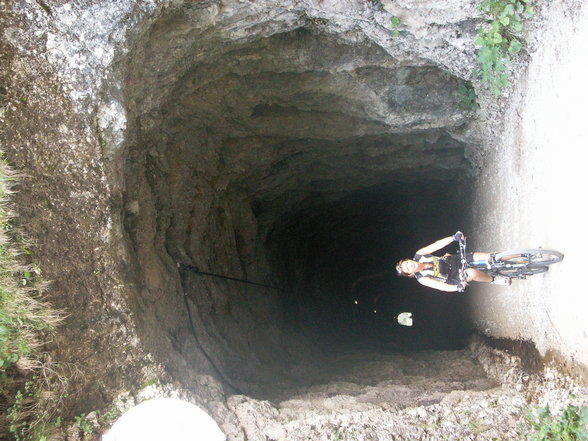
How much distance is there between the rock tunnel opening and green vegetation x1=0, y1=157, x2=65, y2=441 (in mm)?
821

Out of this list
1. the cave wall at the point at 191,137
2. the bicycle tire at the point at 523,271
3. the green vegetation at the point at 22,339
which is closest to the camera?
the green vegetation at the point at 22,339

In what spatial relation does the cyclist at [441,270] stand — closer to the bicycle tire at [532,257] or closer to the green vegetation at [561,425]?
the bicycle tire at [532,257]

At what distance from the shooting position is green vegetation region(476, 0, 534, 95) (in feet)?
14.3

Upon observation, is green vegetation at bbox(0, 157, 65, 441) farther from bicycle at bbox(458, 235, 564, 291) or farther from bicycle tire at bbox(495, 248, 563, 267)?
bicycle tire at bbox(495, 248, 563, 267)

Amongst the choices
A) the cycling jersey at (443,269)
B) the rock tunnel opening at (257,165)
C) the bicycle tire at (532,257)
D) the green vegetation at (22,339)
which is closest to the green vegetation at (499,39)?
the rock tunnel opening at (257,165)

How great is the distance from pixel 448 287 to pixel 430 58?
244 cm

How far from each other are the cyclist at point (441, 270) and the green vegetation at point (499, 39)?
1.78 m

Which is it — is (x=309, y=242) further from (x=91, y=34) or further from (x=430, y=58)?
(x=91, y=34)

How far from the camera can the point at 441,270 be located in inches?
204

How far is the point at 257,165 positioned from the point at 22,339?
4160 millimetres

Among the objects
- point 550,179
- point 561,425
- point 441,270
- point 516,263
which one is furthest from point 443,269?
point 561,425

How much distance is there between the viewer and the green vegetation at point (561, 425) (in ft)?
12.1

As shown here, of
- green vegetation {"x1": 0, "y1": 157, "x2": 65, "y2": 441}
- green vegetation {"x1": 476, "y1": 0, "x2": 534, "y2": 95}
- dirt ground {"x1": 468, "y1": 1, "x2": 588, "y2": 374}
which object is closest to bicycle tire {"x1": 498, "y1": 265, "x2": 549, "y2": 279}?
dirt ground {"x1": 468, "y1": 1, "x2": 588, "y2": 374}

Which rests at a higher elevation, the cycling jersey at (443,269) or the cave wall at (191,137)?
the cave wall at (191,137)
